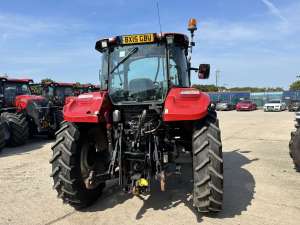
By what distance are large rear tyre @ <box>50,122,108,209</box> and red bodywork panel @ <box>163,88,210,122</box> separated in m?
1.35

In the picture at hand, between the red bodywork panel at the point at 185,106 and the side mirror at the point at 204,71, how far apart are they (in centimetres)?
122

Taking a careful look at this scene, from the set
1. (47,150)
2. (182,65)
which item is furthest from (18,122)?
(182,65)

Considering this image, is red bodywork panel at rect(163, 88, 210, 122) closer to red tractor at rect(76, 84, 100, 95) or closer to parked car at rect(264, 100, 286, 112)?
red tractor at rect(76, 84, 100, 95)

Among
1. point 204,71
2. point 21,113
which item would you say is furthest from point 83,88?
point 204,71

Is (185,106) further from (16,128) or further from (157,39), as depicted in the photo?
(16,128)

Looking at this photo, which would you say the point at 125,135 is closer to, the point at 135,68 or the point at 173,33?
the point at 135,68

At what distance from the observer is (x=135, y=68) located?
5.43m

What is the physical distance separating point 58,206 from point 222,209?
8.10ft

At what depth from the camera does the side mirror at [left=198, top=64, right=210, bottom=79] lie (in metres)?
5.95

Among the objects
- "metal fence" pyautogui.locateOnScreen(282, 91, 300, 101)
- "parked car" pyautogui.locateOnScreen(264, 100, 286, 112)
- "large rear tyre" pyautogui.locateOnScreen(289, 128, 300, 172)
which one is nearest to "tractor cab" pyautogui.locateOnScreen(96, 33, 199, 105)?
"large rear tyre" pyautogui.locateOnScreen(289, 128, 300, 172)

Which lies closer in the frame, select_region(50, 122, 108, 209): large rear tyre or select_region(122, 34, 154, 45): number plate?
select_region(50, 122, 108, 209): large rear tyre

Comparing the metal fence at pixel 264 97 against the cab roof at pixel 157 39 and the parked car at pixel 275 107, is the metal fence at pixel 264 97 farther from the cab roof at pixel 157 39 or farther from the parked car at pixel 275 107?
the cab roof at pixel 157 39

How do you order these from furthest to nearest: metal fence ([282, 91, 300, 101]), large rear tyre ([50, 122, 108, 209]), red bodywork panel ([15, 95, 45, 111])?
metal fence ([282, 91, 300, 101]), red bodywork panel ([15, 95, 45, 111]), large rear tyre ([50, 122, 108, 209])

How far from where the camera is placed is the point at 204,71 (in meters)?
5.97
